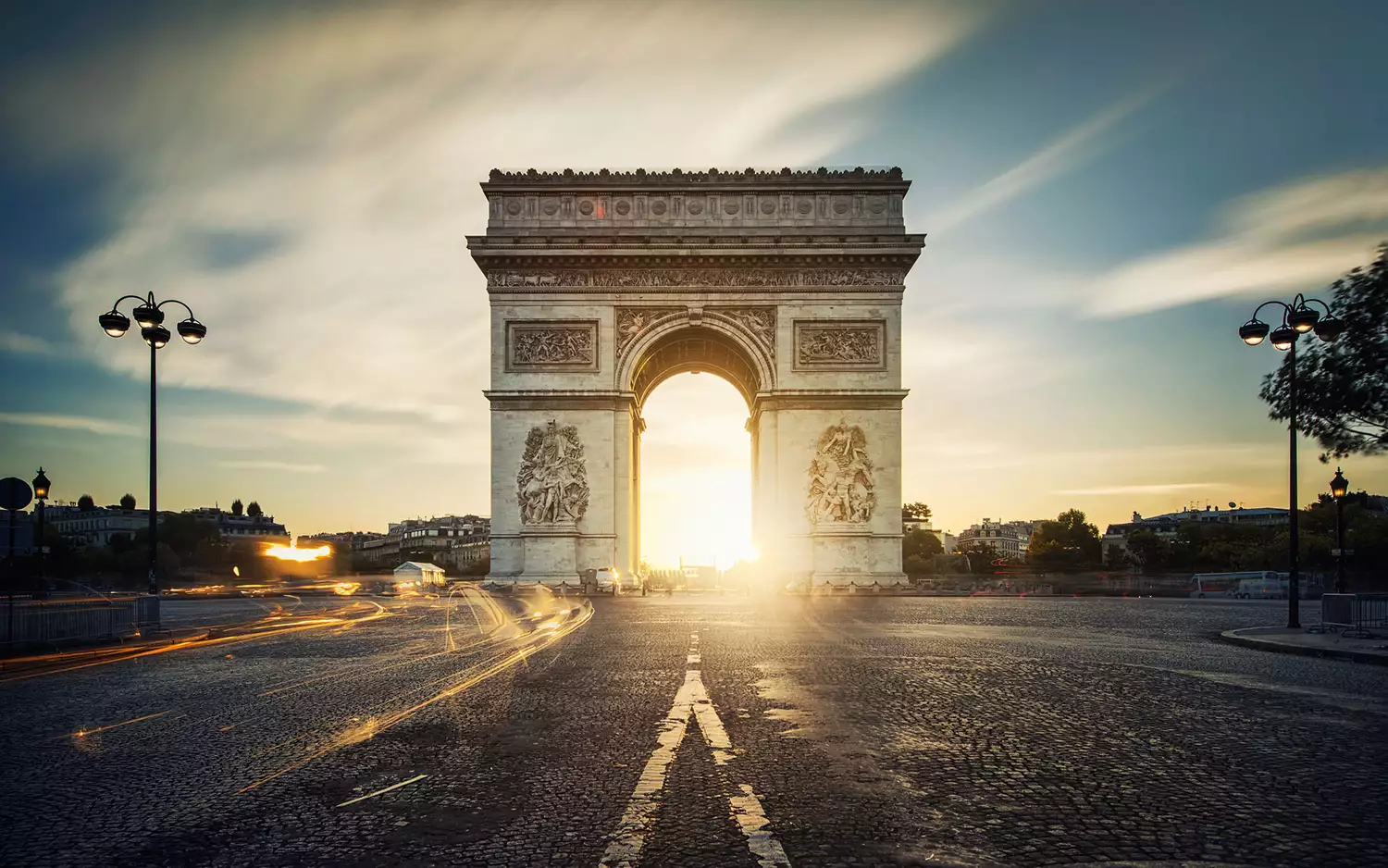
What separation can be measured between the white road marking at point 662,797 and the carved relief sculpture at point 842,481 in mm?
25680

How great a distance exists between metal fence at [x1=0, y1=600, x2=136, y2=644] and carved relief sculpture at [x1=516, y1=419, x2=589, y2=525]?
57.4 ft

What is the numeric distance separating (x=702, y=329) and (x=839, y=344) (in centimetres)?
497

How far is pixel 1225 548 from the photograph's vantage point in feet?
216

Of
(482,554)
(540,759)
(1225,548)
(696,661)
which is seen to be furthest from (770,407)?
(482,554)

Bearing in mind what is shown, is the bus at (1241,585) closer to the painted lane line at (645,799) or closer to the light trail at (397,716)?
the light trail at (397,716)

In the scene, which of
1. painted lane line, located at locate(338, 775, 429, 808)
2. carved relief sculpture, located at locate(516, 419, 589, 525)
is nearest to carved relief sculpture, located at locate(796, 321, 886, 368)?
carved relief sculpture, located at locate(516, 419, 589, 525)

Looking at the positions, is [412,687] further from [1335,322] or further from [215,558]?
[215,558]

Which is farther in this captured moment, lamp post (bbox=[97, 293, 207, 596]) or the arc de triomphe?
the arc de triomphe

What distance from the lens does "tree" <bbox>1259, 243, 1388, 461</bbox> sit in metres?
12.9

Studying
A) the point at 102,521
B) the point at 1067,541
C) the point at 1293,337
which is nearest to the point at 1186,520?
the point at 1067,541

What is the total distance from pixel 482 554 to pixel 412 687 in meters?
115

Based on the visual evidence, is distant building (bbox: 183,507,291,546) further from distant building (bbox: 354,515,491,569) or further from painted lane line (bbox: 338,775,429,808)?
painted lane line (bbox: 338,775,429,808)

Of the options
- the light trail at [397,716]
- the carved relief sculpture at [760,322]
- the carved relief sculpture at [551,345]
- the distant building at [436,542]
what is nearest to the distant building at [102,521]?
the distant building at [436,542]

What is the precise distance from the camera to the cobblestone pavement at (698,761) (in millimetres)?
3783
